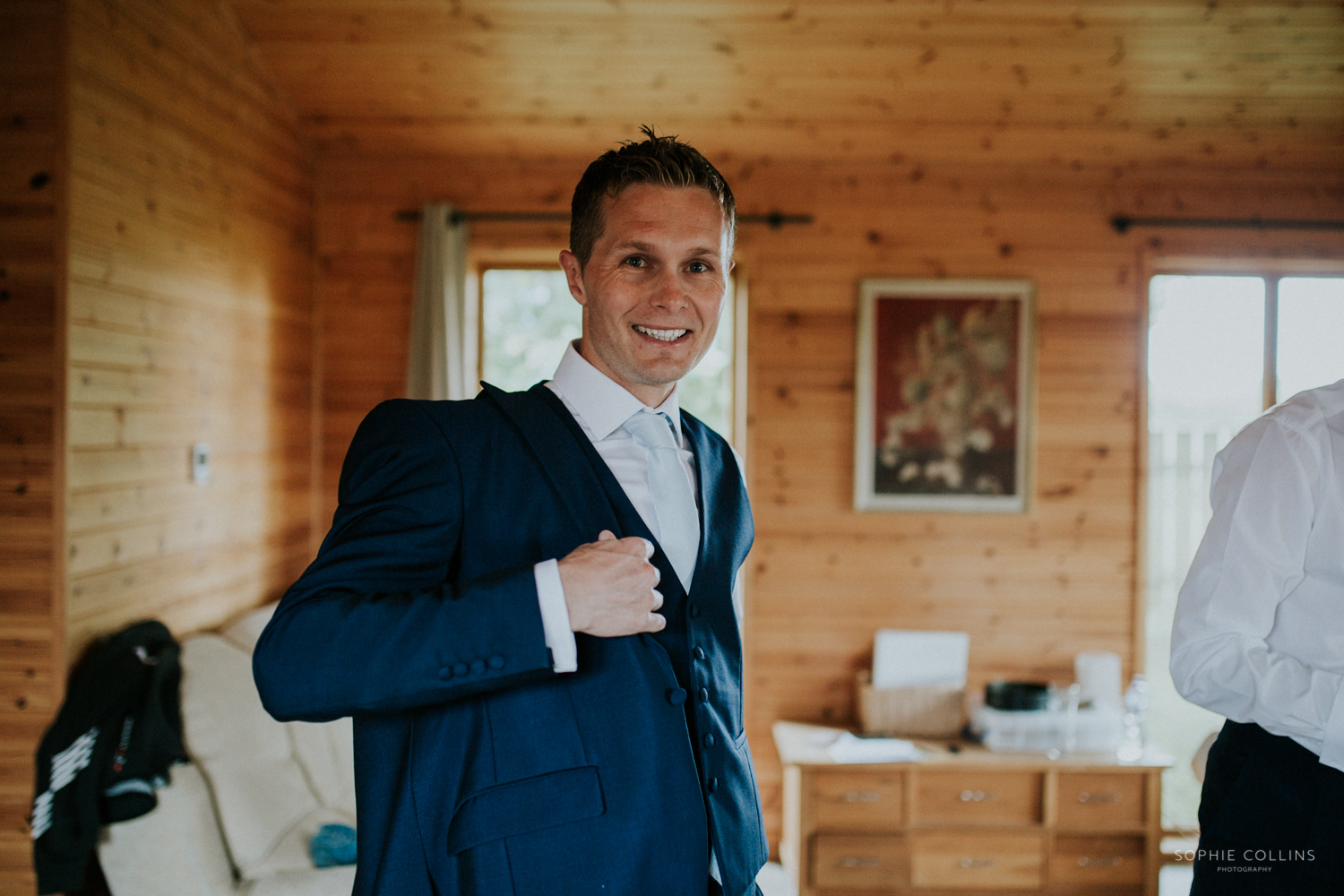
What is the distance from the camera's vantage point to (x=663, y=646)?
3.34ft

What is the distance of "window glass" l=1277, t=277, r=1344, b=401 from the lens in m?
3.59

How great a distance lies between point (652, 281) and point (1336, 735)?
1.02m

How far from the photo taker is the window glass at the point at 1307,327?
141 inches

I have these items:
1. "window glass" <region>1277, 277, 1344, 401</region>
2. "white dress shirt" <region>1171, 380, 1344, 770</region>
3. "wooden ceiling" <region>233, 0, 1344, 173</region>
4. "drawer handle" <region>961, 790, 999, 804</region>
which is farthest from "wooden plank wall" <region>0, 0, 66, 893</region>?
"window glass" <region>1277, 277, 1344, 401</region>

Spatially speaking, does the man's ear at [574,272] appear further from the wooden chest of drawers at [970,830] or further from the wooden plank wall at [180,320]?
the wooden chest of drawers at [970,830]

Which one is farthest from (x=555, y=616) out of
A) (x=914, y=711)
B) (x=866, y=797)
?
(x=914, y=711)

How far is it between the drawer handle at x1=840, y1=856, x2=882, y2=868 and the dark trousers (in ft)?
6.27

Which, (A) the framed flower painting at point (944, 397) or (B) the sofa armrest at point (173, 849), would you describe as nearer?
(B) the sofa armrest at point (173, 849)

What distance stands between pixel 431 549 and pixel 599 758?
0.28 meters

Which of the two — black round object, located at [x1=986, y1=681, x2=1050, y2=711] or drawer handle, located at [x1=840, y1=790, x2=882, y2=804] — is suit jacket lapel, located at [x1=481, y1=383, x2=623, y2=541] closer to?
drawer handle, located at [x1=840, y1=790, x2=882, y2=804]

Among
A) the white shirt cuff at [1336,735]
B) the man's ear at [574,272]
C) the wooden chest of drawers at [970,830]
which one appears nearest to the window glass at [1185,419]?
the wooden chest of drawers at [970,830]

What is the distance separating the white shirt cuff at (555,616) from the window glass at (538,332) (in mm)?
2845

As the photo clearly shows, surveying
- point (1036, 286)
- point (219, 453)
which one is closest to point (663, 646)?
point (219, 453)

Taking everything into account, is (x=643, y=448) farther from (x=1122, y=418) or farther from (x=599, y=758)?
(x=1122, y=418)
